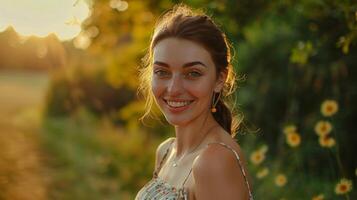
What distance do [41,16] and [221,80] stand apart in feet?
17.1

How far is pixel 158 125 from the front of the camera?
931 cm

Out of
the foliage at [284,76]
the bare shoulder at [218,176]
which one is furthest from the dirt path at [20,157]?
the bare shoulder at [218,176]

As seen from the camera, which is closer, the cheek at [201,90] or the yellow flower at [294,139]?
the cheek at [201,90]

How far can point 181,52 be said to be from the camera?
2691mm

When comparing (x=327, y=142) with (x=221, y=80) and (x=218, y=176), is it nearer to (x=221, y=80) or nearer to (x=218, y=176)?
(x=221, y=80)

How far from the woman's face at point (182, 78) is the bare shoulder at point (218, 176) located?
0.98ft

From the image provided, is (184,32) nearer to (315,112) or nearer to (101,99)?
(315,112)

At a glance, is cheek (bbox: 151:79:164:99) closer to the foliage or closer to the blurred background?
the blurred background

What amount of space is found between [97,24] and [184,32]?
4426 millimetres

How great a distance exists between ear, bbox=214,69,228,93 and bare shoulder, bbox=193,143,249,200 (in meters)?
0.40

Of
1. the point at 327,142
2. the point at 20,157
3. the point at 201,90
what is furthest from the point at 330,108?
the point at 20,157

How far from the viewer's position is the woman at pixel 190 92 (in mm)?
2592

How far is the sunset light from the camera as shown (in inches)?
231

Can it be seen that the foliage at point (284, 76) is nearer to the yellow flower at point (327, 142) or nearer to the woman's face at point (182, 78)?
the yellow flower at point (327, 142)
